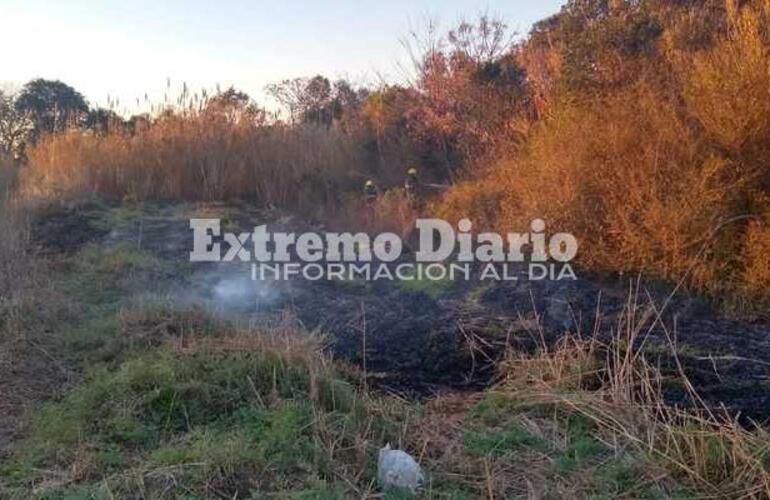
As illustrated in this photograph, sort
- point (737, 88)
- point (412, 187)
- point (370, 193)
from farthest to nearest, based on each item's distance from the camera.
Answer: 1. point (370, 193)
2. point (412, 187)
3. point (737, 88)

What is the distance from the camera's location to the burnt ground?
16.2ft

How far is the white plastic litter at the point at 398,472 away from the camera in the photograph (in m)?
3.30

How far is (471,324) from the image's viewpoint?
237 inches

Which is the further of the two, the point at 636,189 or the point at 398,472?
the point at 636,189

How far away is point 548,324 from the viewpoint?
20.0ft

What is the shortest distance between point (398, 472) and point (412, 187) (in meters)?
7.56

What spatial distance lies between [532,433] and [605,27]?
631 centimetres

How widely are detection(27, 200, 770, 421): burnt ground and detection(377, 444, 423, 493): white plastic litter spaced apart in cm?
135

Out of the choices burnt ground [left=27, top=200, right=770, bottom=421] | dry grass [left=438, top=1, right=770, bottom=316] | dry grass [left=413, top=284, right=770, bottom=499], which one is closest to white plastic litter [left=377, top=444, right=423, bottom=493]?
dry grass [left=413, top=284, right=770, bottom=499]

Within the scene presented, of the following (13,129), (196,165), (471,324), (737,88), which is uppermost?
(13,129)

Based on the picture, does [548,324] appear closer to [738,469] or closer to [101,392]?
[738,469]

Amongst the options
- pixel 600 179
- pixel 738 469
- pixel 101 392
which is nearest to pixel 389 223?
pixel 600 179

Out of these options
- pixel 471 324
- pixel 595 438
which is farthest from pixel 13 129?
pixel 595 438

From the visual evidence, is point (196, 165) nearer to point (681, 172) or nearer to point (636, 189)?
point (636, 189)
